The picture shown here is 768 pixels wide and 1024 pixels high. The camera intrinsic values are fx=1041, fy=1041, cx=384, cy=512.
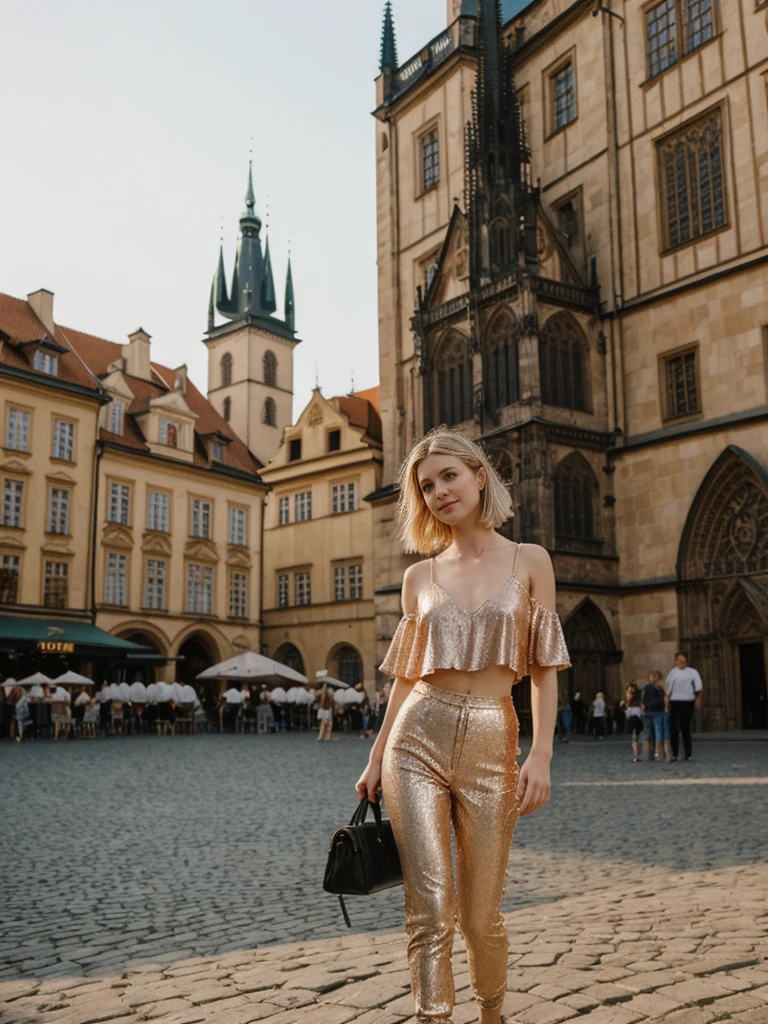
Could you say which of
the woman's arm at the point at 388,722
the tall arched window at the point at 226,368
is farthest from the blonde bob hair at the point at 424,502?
the tall arched window at the point at 226,368

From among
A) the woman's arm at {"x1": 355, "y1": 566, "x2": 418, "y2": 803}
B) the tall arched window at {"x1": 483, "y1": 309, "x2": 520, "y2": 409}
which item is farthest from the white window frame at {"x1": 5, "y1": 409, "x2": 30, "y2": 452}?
the woman's arm at {"x1": 355, "y1": 566, "x2": 418, "y2": 803}

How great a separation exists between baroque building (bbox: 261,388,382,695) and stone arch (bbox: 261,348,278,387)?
71.5ft

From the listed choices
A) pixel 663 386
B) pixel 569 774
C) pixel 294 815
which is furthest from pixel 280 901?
pixel 663 386

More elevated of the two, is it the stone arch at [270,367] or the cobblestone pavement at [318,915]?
the stone arch at [270,367]

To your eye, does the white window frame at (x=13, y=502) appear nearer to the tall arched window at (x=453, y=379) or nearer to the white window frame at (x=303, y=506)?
the white window frame at (x=303, y=506)

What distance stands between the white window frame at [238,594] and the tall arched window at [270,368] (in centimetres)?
2736

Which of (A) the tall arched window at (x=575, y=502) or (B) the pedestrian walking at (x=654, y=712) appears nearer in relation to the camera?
(B) the pedestrian walking at (x=654, y=712)

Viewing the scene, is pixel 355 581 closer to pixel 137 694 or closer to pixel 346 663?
pixel 346 663

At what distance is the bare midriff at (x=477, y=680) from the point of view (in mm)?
3225

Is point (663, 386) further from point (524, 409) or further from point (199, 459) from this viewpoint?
point (199, 459)

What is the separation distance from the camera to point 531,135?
34781 mm

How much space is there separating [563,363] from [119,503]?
20.7m

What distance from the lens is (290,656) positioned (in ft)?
163

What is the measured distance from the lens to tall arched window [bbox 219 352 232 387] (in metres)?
73.1
